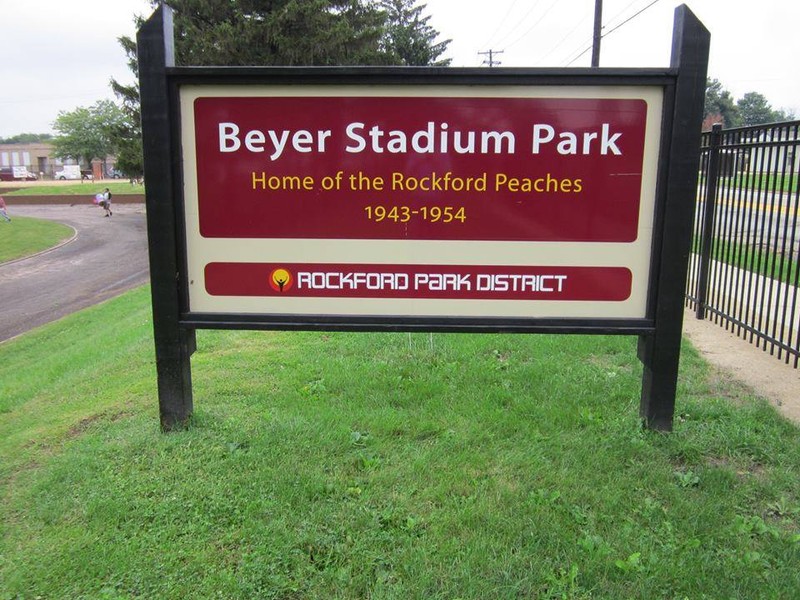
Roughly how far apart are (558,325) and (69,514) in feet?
8.77

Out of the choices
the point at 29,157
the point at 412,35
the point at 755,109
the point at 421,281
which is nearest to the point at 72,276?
the point at 421,281

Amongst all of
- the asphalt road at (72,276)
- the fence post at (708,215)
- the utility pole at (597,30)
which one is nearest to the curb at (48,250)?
the asphalt road at (72,276)

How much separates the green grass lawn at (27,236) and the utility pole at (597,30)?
21426 mm

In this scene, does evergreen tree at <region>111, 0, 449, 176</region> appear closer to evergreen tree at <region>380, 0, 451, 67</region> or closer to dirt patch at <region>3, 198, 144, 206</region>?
evergreen tree at <region>380, 0, 451, 67</region>

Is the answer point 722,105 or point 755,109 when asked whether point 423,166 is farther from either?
point 755,109

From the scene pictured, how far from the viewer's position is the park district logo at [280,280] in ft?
11.9

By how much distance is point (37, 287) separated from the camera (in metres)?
16.9

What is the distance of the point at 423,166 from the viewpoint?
3494 millimetres

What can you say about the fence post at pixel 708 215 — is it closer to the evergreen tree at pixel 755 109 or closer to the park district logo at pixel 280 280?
the park district logo at pixel 280 280

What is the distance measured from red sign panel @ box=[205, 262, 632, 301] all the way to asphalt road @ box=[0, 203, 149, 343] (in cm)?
997

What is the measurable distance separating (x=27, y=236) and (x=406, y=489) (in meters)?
30.3

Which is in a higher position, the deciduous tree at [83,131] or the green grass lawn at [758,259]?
the deciduous tree at [83,131]

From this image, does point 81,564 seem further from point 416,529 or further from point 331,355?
point 331,355

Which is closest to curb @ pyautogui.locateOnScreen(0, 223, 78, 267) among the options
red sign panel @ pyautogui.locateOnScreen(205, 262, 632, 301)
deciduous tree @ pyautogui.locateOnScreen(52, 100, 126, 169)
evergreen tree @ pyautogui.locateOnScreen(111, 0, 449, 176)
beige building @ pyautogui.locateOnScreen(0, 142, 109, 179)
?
evergreen tree @ pyautogui.locateOnScreen(111, 0, 449, 176)
